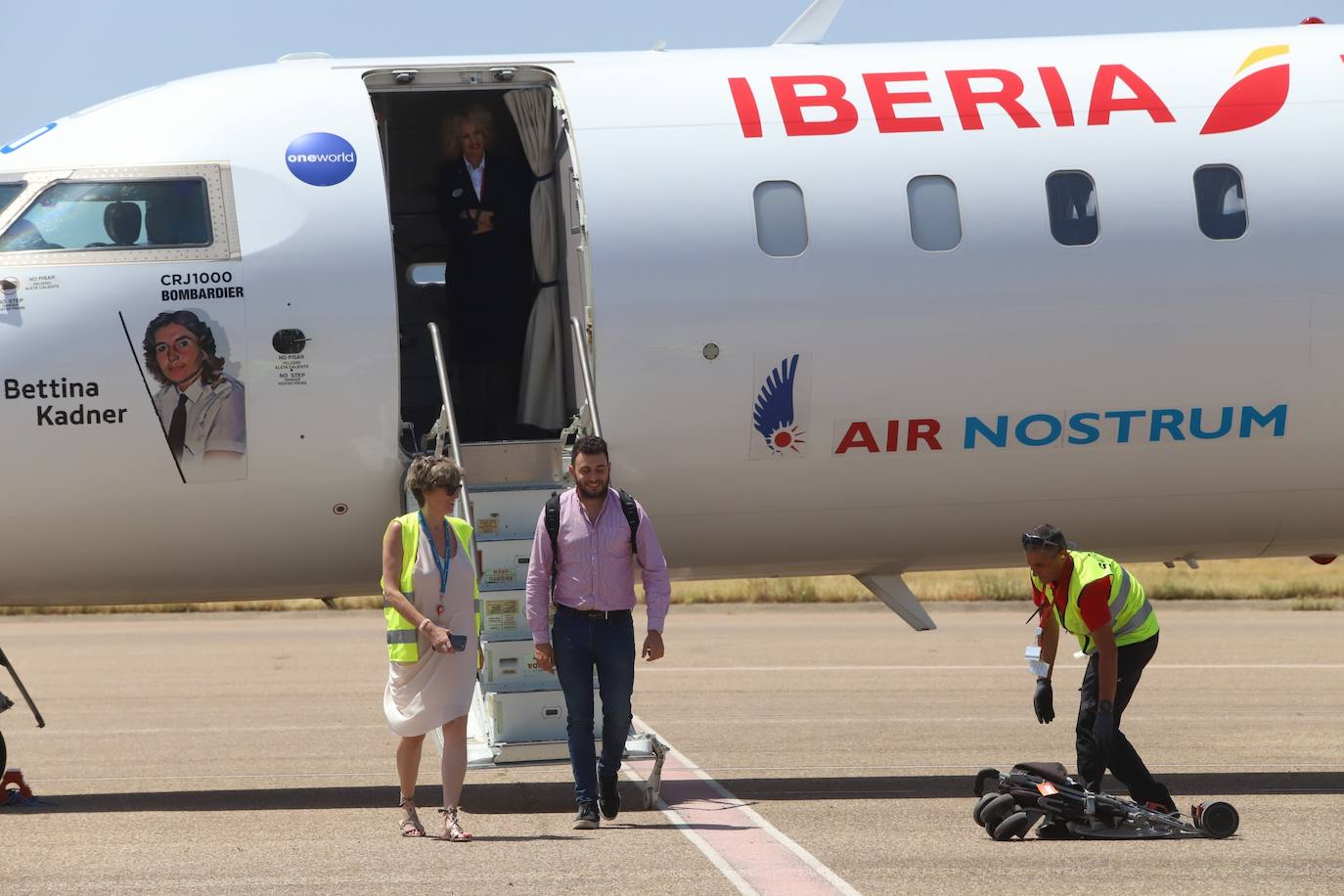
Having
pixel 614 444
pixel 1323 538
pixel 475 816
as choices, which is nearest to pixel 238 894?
pixel 475 816

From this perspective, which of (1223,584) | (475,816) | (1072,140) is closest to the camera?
(475,816)

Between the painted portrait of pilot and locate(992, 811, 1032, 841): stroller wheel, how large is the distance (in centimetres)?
499

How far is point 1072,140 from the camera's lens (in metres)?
11.5

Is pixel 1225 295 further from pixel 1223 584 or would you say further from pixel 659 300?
pixel 1223 584

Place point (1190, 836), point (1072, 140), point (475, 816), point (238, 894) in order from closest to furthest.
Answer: point (238, 894)
point (1190, 836)
point (475, 816)
point (1072, 140)

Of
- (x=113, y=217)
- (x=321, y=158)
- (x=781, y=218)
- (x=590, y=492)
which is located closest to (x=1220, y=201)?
(x=781, y=218)

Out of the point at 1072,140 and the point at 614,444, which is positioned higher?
the point at 1072,140

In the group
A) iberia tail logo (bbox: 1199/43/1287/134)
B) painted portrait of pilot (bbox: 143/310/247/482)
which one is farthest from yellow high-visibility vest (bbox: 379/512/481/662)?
iberia tail logo (bbox: 1199/43/1287/134)

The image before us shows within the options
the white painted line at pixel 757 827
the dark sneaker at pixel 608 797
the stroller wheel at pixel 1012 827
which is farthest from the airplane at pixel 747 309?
the stroller wheel at pixel 1012 827

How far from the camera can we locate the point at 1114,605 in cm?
1002

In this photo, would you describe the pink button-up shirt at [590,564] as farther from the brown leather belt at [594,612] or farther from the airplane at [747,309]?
the airplane at [747,309]

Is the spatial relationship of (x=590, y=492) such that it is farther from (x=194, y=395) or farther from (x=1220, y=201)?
(x=1220, y=201)

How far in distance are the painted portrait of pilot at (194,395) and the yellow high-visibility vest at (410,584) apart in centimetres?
173

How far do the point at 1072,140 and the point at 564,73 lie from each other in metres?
3.33
